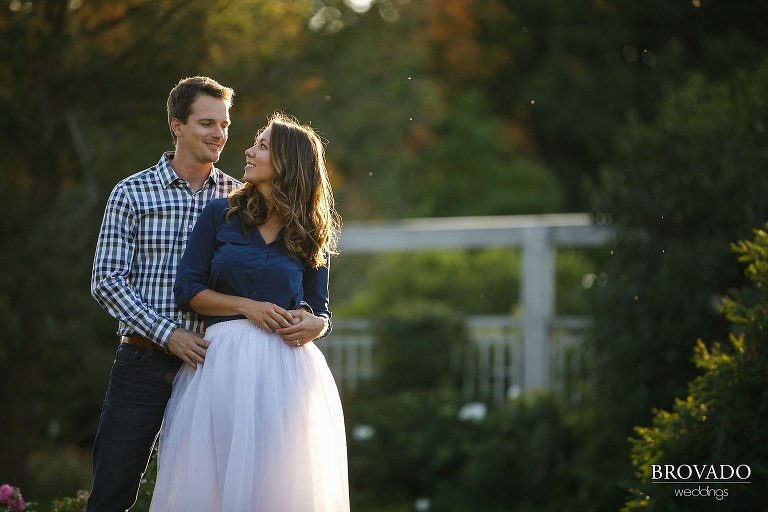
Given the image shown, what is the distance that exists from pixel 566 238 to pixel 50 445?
4578 millimetres

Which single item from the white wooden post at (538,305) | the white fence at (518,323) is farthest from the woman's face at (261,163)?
the white wooden post at (538,305)

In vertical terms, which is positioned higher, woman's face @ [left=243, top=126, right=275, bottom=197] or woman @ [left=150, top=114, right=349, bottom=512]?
woman's face @ [left=243, top=126, right=275, bottom=197]

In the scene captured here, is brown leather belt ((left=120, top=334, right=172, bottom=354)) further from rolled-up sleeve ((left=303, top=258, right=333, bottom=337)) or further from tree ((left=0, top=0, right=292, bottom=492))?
tree ((left=0, top=0, right=292, bottom=492))

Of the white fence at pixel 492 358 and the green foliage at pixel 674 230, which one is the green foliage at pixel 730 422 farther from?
the white fence at pixel 492 358

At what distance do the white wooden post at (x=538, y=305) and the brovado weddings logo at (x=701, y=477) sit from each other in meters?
4.12

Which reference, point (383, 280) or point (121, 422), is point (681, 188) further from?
point (383, 280)

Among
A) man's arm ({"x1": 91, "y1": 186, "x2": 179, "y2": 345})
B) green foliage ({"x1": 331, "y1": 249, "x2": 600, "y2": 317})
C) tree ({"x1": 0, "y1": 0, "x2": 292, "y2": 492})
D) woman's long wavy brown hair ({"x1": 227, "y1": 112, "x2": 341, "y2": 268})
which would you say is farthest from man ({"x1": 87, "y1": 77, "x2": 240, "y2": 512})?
green foliage ({"x1": 331, "y1": 249, "x2": 600, "y2": 317})

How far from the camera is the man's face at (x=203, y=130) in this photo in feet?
11.7

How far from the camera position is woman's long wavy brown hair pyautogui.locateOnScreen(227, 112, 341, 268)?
340 centimetres

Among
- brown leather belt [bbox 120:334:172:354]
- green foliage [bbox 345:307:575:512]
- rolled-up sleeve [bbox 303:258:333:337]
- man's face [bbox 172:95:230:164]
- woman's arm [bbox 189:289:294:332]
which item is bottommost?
green foliage [bbox 345:307:575:512]

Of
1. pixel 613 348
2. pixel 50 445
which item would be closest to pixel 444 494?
pixel 613 348

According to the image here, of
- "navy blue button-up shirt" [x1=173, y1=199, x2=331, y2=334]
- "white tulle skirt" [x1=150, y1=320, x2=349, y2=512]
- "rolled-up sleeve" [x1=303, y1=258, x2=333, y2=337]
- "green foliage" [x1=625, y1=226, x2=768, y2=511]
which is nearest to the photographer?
"white tulle skirt" [x1=150, y1=320, x2=349, y2=512]

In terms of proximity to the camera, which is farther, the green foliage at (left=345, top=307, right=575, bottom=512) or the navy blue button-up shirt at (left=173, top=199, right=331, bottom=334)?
the green foliage at (left=345, top=307, right=575, bottom=512)

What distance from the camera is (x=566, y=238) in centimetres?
842
